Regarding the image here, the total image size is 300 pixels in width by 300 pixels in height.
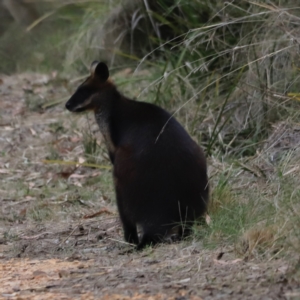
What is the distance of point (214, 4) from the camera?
7.64 meters

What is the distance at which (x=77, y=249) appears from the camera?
493 centimetres

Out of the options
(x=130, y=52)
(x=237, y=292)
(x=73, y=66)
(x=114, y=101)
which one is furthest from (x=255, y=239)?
(x=73, y=66)

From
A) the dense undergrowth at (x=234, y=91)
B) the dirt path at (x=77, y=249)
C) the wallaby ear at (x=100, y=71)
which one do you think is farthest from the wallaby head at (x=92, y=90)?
the dirt path at (x=77, y=249)

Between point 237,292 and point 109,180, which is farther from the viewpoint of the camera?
point 109,180

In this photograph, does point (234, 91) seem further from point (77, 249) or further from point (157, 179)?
point (77, 249)

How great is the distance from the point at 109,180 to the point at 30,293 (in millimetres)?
3426

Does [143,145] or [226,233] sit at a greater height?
[143,145]

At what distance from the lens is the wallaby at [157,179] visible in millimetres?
4719

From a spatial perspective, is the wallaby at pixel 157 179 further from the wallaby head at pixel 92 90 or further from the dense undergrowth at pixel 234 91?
the wallaby head at pixel 92 90

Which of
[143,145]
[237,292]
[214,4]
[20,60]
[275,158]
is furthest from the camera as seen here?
[20,60]

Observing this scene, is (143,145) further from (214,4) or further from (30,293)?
(214,4)

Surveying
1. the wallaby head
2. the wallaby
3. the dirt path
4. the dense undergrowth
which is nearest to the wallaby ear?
the wallaby head

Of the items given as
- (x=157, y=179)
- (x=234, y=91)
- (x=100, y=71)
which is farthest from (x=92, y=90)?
(x=234, y=91)

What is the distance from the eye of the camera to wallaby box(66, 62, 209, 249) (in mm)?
4719
